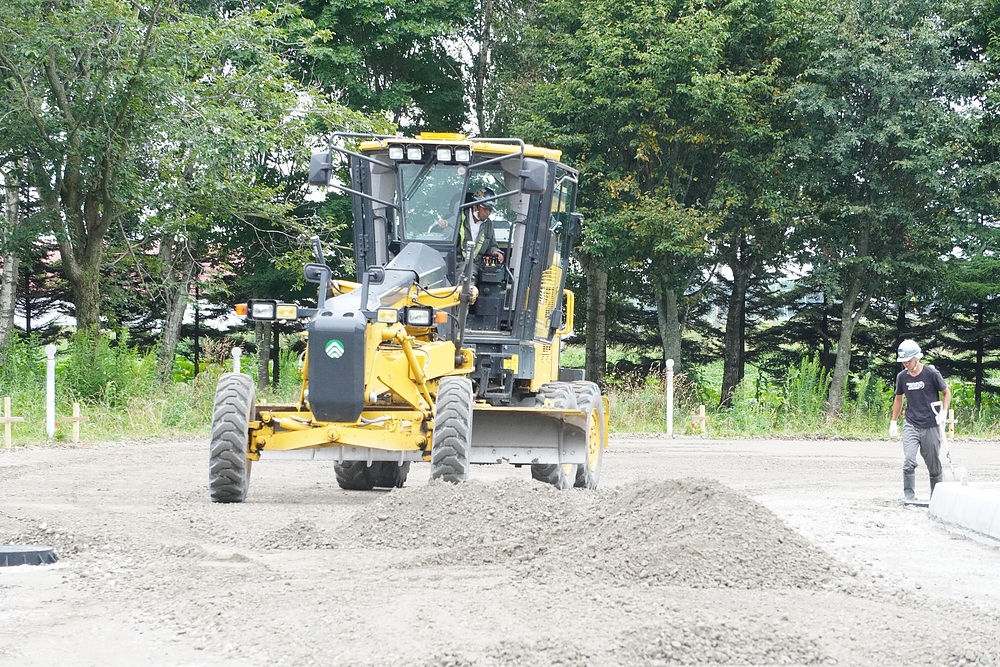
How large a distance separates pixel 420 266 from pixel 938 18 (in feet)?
66.5

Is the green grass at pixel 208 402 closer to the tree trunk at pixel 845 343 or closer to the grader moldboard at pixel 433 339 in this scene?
the tree trunk at pixel 845 343

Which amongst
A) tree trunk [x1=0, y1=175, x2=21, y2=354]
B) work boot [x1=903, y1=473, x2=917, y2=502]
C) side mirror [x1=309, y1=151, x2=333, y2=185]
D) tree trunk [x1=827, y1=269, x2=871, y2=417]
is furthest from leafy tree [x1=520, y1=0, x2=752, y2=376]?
side mirror [x1=309, y1=151, x2=333, y2=185]

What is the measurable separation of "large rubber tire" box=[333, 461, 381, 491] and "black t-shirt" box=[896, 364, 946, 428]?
5.75 metres

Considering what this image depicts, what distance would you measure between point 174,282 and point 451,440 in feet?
62.9

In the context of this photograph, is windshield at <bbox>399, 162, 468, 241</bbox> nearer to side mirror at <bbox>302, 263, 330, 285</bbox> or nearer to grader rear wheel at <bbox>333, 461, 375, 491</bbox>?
side mirror at <bbox>302, 263, 330, 285</bbox>

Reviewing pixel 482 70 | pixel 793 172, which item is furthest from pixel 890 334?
pixel 482 70

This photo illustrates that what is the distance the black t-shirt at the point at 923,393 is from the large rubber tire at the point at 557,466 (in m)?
3.50

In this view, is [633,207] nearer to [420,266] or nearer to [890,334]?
[890,334]

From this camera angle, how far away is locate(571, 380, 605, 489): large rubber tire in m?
14.0

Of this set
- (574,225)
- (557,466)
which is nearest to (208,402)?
(574,225)

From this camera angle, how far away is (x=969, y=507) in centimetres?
1159

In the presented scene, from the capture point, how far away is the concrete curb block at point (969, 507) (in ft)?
36.3

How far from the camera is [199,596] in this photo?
766cm

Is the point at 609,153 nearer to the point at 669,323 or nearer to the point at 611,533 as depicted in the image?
the point at 669,323
